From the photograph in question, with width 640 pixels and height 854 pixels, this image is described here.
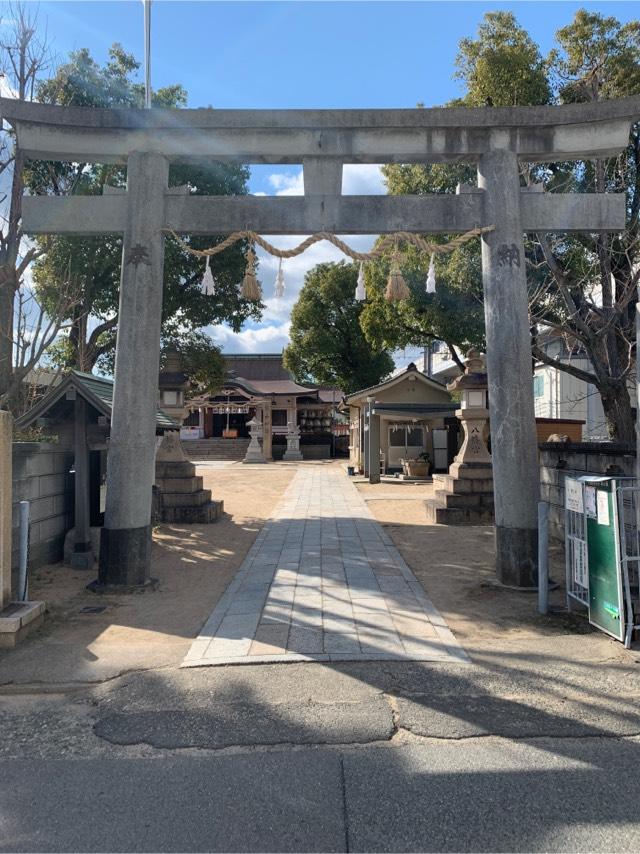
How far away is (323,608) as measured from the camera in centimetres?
622

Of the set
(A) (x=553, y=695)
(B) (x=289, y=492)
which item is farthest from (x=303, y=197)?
(B) (x=289, y=492)

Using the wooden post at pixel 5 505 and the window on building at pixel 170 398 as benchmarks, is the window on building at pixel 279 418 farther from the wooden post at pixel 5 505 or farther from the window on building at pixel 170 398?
the wooden post at pixel 5 505

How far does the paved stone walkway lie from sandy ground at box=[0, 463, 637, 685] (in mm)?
215

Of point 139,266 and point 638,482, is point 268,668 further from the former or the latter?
point 139,266

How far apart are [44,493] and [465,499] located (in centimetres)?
813

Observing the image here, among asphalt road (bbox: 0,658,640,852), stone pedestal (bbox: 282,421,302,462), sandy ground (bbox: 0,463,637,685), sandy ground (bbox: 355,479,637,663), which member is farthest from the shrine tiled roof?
stone pedestal (bbox: 282,421,302,462)

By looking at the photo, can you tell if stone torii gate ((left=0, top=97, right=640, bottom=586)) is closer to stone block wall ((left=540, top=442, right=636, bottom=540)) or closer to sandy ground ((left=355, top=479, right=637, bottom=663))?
sandy ground ((left=355, top=479, right=637, bottom=663))

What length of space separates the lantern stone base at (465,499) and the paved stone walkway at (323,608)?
1.99 m

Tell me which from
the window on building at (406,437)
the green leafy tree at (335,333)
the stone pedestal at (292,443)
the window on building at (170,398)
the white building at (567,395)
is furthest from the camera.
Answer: the stone pedestal at (292,443)

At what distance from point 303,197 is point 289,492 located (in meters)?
12.1

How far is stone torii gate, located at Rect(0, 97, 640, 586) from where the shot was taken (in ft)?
22.6

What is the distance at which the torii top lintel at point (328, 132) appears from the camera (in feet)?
22.7

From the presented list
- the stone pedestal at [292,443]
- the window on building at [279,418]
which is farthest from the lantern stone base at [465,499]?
the window on building at [279,418]

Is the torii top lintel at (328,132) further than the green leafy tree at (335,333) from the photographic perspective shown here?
No
